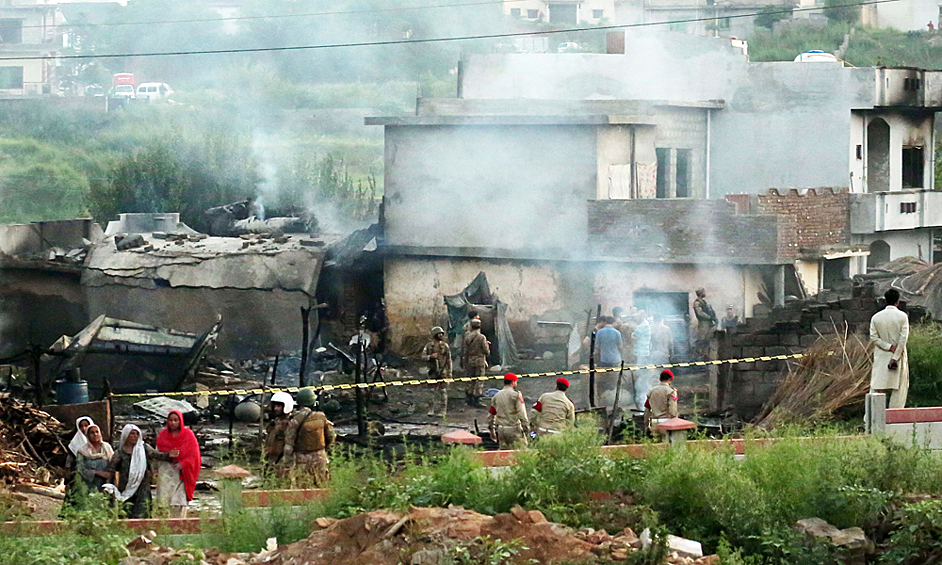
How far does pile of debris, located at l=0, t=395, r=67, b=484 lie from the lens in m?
13.9

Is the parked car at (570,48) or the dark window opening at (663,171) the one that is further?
the parked car at (570,48)

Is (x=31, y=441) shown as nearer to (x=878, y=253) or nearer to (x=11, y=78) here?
(x=878, y=253)

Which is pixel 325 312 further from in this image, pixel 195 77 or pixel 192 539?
pixel 195 77

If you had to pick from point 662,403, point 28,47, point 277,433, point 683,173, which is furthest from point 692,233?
point 28,47

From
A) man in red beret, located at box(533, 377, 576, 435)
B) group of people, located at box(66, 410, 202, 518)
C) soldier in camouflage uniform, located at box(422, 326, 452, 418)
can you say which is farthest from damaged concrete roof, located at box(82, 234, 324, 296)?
group of people, located at box(66, 410, 202, 518)

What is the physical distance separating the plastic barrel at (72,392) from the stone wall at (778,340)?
7.62 m

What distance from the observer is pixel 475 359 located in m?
20.0

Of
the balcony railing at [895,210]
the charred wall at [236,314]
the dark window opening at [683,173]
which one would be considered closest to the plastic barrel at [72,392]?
the charred wall at [236,314]

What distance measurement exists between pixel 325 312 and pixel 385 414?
274 inches

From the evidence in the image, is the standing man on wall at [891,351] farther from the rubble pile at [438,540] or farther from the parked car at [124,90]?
the parked car at [124,90]

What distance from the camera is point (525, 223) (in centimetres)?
2622

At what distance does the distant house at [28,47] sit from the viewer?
61.9m

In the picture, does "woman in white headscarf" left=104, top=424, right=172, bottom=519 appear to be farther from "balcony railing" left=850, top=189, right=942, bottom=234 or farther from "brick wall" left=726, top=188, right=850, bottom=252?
"balcony railing" left=850, top=189, right=942, bottom=234

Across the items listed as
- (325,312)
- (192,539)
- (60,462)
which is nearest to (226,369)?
(325,312)
